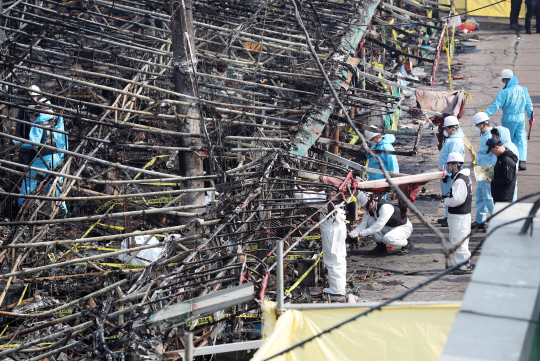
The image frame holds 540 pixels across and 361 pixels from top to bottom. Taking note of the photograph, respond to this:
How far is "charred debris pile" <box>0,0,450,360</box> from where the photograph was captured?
20.3 feet

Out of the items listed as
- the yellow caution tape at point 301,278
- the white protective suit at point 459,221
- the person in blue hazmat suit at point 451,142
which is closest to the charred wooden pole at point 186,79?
the yellow caution tape at point 301,278

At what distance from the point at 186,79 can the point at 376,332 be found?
5.70 m

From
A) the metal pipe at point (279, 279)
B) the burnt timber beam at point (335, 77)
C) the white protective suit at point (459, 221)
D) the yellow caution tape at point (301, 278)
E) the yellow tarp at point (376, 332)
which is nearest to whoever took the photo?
the metal pipe at point (279, 279)

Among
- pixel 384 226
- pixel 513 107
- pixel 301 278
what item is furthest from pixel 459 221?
pixel 513 107

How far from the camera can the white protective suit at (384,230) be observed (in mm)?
9562

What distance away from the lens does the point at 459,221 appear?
8.95 metres

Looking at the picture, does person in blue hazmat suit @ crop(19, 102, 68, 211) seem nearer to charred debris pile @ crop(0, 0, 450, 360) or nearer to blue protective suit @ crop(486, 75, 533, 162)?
charred debris pile @ crop(0, 0, 450, 360)

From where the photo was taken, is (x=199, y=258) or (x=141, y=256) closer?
(x=199, y=258)

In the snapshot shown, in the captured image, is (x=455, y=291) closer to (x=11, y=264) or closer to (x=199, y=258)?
(x=199, y=258)

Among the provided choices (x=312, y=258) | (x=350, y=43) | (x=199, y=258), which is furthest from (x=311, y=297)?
(x=350, y=43)

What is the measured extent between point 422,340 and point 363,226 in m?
4.98

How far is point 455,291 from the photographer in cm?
848

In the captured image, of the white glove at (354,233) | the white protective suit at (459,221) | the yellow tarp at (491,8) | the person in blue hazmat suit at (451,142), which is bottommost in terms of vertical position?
the white glove at (354,233)

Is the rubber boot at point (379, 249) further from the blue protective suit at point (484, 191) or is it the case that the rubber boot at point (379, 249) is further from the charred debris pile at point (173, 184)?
the blue protective suit at point (484, 191)
